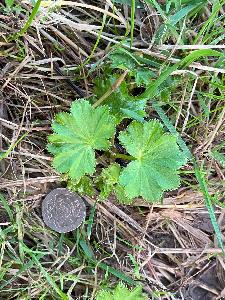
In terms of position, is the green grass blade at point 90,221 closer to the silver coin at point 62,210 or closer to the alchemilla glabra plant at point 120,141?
the silver coin at point 62,210

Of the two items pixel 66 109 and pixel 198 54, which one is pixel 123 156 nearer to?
pixel 66 109

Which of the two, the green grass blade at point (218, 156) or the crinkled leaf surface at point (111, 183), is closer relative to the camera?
the crinkled leaf surface at point (111, 183)

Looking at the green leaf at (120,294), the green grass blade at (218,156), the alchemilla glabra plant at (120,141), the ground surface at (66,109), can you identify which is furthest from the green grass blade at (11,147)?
the green grass blade at (218,156)

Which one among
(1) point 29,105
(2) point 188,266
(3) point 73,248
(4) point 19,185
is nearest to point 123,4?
(1) point 29,105

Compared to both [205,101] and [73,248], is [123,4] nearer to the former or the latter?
[205,101]

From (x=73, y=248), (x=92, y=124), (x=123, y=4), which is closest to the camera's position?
(x=92, y=124)

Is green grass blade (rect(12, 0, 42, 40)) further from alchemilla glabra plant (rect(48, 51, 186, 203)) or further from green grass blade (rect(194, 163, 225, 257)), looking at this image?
green grass blade (rect(194, 163, 225, 257))
